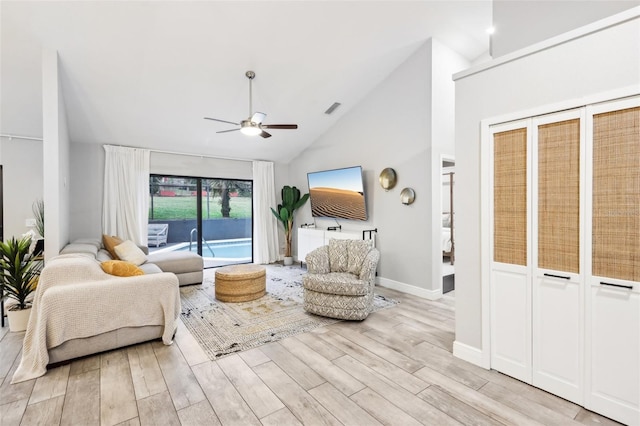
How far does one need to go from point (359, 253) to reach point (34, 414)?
10.7ft

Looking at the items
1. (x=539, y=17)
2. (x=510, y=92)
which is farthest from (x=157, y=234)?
(x=539, y=17)

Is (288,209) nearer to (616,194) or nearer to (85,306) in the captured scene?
(85,306)

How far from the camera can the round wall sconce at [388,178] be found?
15.4ft

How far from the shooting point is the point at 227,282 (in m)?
4.06

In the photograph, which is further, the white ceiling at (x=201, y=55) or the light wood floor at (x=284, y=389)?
the white ceiling at (x=201, y=55)

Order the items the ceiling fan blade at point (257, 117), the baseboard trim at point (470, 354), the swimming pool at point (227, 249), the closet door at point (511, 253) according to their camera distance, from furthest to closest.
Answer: the swimming pool at point (227, 249) < the ceiling fan blade at point (257, 117) < the baseboard trim at point (470, 354) < the closet door at point (511, 253)

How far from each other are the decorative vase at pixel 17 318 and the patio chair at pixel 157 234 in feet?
9.34

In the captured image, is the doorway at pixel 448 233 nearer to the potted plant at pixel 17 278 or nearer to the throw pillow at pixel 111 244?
the throw pillow at pixel 111 244

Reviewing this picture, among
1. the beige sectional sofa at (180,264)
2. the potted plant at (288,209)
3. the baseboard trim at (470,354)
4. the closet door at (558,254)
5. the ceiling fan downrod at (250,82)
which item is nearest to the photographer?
the closet door at (558,254)

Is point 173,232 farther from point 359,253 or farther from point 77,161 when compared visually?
point 359,253

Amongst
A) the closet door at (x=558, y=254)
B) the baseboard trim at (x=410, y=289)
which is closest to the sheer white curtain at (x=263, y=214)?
the baseboard trim at (x=410, y=289)

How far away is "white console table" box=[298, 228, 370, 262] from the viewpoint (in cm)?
533

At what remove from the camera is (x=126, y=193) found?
17.8 ft

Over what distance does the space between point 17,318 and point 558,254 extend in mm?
5051
